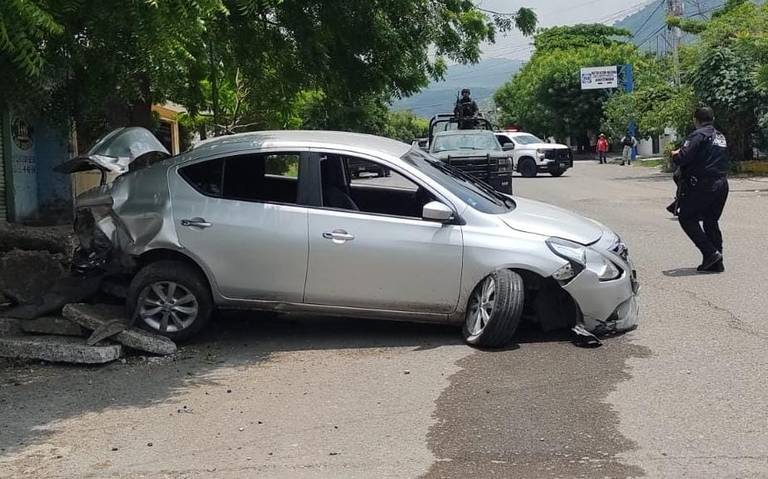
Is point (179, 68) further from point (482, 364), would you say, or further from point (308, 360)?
point (482, 364)

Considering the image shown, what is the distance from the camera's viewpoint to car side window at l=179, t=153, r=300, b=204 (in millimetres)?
7031

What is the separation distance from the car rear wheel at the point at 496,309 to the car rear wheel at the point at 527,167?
79.0ft

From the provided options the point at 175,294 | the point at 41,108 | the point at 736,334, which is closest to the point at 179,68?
the point at 175,294

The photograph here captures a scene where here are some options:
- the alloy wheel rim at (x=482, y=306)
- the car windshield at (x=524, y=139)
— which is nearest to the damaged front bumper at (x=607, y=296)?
the alloy wheel rim at (x=482, y=306)

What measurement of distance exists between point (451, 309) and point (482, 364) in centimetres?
64

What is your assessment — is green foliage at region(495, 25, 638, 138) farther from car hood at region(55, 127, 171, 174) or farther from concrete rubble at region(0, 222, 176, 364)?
concrete rubble at region(0, 222, 176, 364)

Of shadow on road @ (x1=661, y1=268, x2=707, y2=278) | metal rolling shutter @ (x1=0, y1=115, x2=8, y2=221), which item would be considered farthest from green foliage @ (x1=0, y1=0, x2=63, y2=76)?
metal rolling shutter @ (x1=0, y1=115, x2=8, y2=221)

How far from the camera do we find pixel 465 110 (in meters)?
23.0

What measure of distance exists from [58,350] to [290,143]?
8.14 ft

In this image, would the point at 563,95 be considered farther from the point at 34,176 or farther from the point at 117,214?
the point at 117,214

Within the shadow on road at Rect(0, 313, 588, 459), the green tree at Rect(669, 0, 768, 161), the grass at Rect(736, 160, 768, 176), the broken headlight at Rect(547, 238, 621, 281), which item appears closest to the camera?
the shadow on road at Rect(0, 313, 588, 459)

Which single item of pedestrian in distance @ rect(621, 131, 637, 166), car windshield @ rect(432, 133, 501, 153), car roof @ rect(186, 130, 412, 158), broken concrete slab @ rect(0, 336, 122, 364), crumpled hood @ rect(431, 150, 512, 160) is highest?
pedestrian in distance @ rect(621, 131, 637, 166)

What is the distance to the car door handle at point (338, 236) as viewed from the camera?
669cm

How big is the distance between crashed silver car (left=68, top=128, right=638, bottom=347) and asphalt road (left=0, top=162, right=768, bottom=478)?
331 mm
